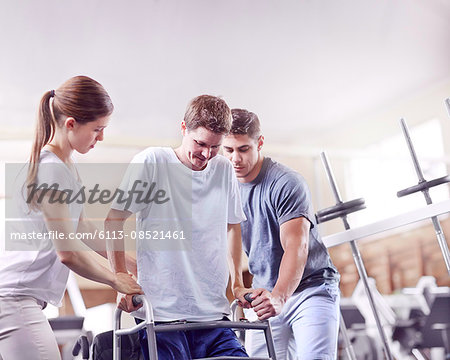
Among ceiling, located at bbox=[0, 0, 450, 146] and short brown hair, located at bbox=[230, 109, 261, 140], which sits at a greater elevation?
ceiling, located at bbox=[0, 0, 450, 146]

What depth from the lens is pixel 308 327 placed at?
1.87 metres

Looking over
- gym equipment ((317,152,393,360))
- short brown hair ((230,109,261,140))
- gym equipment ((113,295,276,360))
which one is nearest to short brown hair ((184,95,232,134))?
short brown hair ((230,109,261,140))

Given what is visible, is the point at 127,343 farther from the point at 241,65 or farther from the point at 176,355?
the point at 241,65

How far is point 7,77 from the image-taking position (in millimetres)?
3867

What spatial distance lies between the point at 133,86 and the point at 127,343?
2.82m

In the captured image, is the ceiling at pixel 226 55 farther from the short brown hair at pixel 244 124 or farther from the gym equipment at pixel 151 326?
the gym equipment at pixel 151 326

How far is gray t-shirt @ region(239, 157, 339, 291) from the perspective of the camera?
6.28ft

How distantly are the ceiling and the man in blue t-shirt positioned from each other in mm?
1397

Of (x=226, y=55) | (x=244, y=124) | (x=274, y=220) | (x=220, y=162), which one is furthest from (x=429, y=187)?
(x=226, y=55)

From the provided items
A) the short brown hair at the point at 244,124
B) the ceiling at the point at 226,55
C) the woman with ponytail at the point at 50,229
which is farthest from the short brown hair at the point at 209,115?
the ceiling at the point at 226,55

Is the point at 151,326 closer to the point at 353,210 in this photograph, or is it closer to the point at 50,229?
the point at 50,229

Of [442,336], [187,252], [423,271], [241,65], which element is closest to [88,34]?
[241,65]

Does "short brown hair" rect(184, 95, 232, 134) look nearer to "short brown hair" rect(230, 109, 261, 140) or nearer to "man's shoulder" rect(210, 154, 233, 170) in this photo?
→ "man's shoulder" rect(210, 154, 233, 170)

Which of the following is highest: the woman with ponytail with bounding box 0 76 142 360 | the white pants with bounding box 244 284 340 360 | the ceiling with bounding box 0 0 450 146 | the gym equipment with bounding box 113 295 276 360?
the ceiling with bounding box 0 0 450 146
